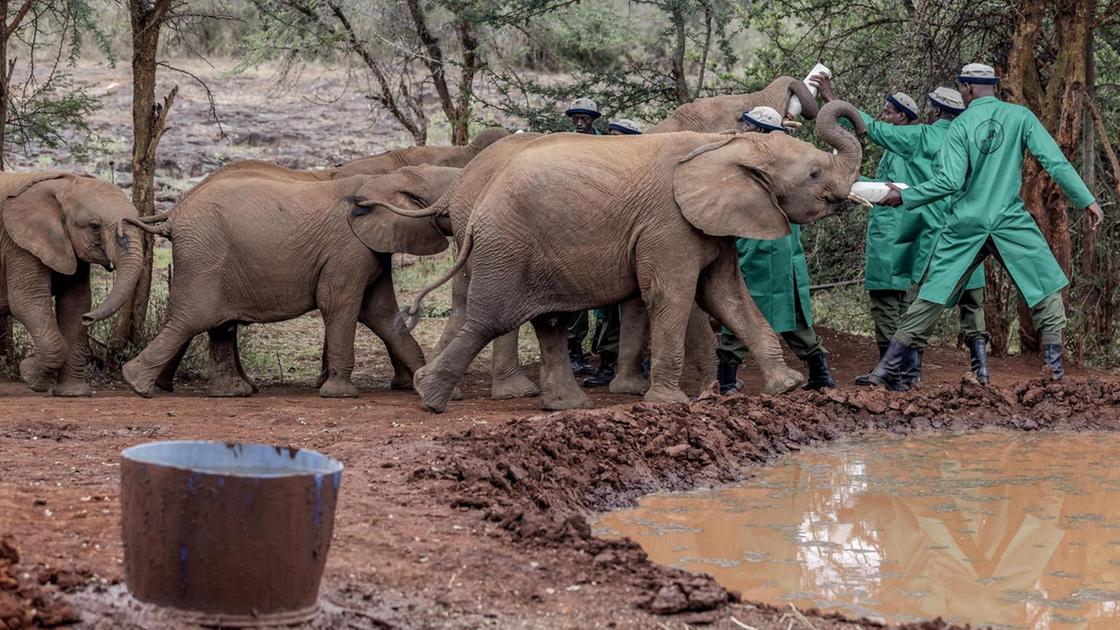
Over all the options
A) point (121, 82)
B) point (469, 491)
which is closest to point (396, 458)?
point (469, 491)

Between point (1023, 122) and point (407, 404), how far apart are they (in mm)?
4705

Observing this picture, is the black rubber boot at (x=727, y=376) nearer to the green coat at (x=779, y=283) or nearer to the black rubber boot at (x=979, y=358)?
the green coat at (x=779, y=283)

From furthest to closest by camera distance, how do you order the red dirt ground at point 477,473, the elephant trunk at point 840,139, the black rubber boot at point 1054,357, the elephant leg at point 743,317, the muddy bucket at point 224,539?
the black rubber boot at point 1054,357, the elephant leg at point 743,317, the elephant trunk at point 840,139, the red dirt ground at point 477,473, the muddy bucket at point 224,539

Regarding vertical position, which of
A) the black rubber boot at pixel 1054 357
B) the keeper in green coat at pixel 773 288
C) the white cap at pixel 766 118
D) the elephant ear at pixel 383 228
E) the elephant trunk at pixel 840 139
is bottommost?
the black rubber boot at pixel 1054 357

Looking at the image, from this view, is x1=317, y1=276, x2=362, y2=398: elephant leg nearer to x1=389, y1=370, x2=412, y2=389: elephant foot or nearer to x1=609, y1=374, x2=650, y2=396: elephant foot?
x1=389, y1=370, x2=412, y2=389: elephant foot

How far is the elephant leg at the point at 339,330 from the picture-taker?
11.4 metres

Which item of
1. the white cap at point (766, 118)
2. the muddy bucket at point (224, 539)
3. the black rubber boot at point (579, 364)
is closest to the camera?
the muddy bucket at point (224, 539)

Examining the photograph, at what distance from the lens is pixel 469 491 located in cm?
687

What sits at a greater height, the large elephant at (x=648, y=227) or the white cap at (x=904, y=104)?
the white cap at (x=904, y=104)

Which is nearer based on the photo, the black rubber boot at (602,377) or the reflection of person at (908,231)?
the reflection of person at (908,231)

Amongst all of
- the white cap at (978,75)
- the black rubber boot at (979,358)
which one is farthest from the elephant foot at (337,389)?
the white cap at (978,75)

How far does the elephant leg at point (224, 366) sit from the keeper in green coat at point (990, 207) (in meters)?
4.98

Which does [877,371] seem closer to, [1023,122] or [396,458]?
[1023,122]

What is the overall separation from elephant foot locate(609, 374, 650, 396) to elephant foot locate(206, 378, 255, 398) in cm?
284
